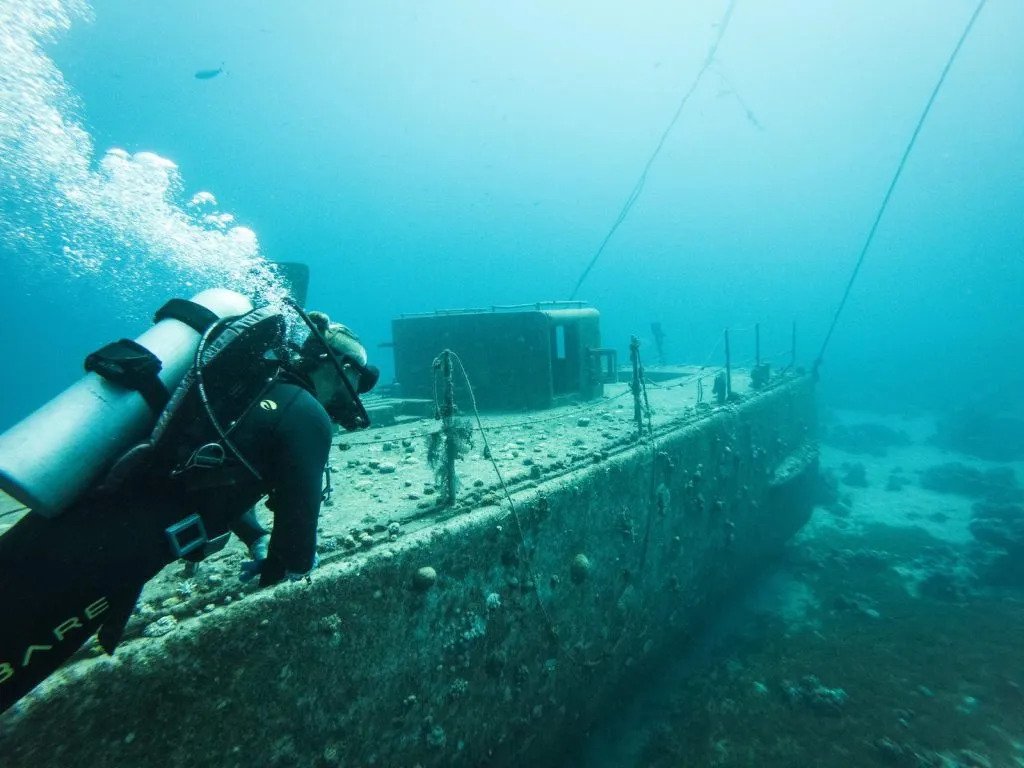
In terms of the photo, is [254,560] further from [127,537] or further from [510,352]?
[510,352]

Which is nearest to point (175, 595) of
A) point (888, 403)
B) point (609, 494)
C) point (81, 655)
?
point (81, 655)

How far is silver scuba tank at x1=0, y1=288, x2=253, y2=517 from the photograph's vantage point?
5.81 ft

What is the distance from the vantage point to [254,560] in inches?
126

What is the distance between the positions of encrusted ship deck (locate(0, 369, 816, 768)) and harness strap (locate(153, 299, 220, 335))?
1.81 meters

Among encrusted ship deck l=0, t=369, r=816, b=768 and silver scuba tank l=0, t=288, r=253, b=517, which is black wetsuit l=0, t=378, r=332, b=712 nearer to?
silver scuba tank l=0, t=288, r=253, b=517

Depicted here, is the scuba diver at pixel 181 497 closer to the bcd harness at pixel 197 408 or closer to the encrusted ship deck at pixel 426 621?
the bcd harness at pixel 197 408

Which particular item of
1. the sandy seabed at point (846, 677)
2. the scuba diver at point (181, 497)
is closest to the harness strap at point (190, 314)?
the scuba diver at point (181, 497)

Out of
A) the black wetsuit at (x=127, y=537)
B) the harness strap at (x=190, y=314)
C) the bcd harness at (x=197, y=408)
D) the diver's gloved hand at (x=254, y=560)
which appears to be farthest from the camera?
the diver's gloved hand at (x=254, y=560)

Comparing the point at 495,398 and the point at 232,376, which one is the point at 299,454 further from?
the point at 495,398

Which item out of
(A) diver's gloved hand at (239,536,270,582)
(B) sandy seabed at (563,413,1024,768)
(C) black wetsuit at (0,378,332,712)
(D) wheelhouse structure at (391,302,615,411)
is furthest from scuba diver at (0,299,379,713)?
(D) wheelhouse structure at (391,302,615,411)

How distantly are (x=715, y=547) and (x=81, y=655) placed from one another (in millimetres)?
9101

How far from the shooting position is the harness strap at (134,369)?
6.77 ft

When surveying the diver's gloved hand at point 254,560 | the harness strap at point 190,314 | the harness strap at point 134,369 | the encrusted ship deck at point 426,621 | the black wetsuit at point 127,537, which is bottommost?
the encrusted ship deck at point 426,621

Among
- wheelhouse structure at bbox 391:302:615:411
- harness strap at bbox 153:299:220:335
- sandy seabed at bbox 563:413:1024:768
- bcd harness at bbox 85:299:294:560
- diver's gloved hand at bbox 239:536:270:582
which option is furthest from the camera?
wheelhouse structure at bbox 391:302:615:411
